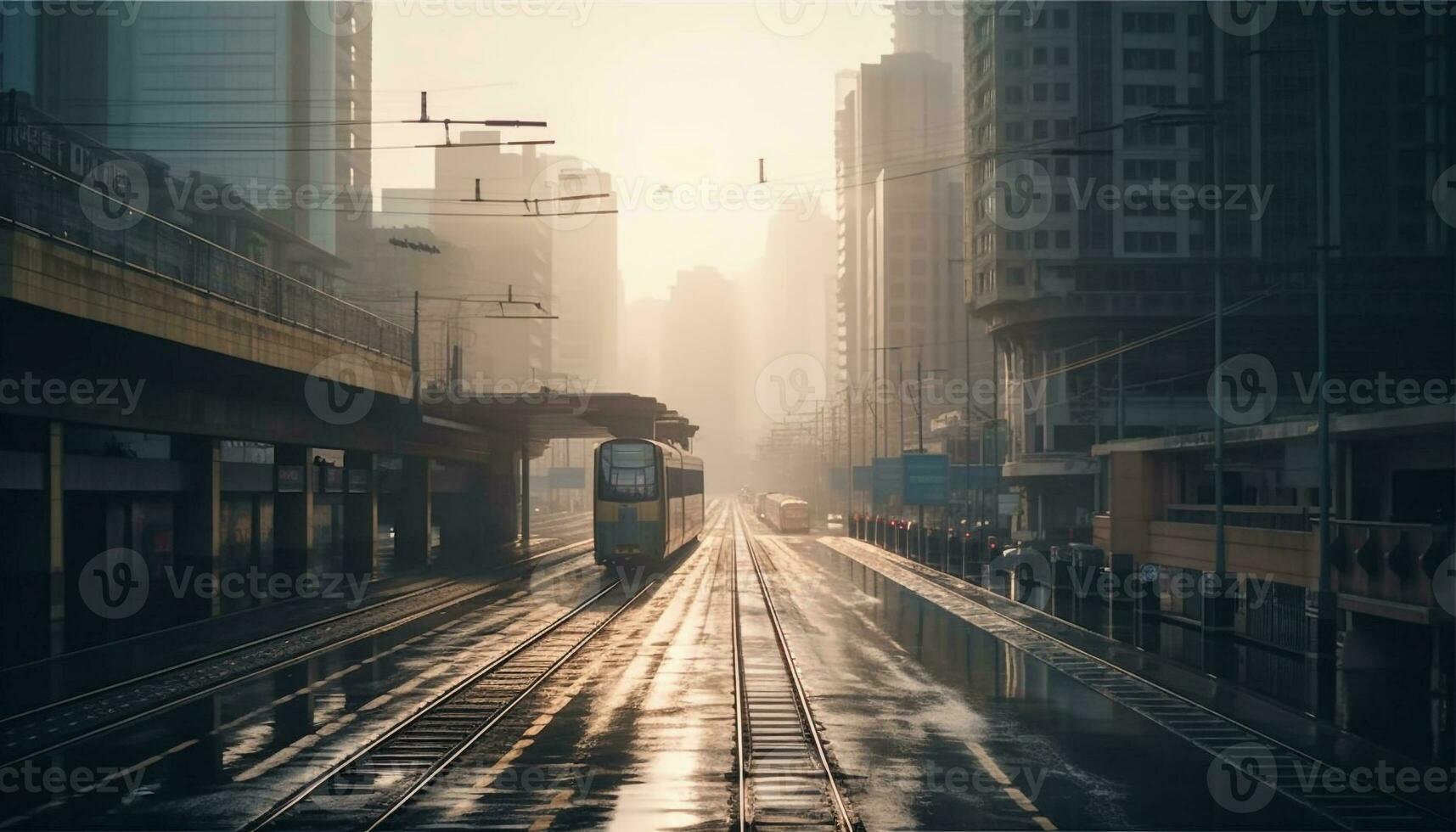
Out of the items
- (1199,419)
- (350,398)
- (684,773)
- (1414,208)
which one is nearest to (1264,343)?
(1199,419)

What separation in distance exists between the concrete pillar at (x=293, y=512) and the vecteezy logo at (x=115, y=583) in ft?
14.9

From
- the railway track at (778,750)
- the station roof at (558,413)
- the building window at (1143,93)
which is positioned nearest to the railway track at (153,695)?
the railway track at (778,750)

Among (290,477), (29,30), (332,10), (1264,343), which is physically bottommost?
(290,477)

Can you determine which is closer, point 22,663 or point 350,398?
point 22,663

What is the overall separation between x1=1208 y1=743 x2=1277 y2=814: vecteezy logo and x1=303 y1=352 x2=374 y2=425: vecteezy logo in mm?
26492

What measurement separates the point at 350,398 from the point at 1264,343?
72090 mm

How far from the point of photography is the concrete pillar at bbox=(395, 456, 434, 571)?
63.3m

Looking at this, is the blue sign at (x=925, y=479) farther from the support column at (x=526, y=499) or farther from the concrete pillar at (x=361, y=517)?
the concrete pillar at (x=361, y=517)

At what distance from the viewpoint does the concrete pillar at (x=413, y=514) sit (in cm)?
6328

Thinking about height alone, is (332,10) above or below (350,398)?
above

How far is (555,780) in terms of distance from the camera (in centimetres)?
1566

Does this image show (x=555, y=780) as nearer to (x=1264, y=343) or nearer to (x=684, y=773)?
(x=684, y=773)

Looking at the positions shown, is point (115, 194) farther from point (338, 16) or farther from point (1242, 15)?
point (338, 16)

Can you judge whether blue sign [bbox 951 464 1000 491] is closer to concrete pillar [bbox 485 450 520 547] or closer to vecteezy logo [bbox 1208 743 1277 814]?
concrete pillar [bbox 485 450 520 547]
